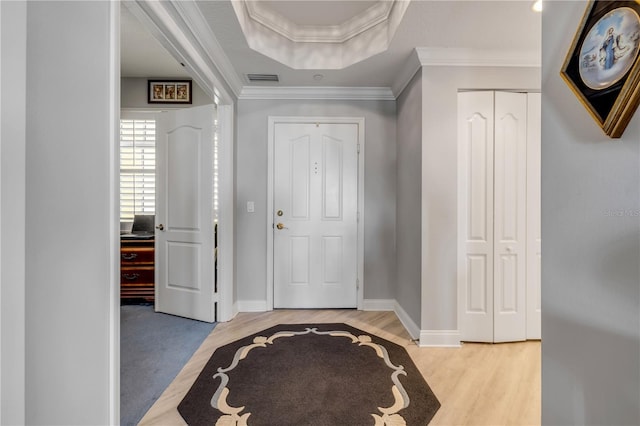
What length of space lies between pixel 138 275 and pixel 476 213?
11.8ft

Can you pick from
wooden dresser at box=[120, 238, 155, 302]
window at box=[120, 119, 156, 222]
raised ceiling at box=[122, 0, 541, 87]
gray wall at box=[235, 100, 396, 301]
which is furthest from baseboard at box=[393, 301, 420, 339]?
window at box=[120, 119, 156, 222]

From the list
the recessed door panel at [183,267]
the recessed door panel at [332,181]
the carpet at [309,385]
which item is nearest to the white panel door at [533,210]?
the carpet at [309,385]

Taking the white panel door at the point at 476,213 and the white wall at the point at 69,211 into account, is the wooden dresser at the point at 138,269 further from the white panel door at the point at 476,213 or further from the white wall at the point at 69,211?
the white panel door at the point at 476,213

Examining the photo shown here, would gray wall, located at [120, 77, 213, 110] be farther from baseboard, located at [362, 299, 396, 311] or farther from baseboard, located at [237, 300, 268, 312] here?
baseboard, located at [362, 299, 396, 311]

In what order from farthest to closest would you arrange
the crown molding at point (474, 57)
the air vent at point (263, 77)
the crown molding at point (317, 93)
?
the crown molding at point (317, 93)
the air vent at point (263, 77)
the crown molding at point (474, 57)

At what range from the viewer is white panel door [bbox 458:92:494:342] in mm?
2475

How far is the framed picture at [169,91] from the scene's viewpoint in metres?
3.65

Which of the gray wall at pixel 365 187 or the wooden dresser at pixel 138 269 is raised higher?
the gray wall at pixel 365 187

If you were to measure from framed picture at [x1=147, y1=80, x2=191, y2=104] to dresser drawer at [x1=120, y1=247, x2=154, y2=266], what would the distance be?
177 cm

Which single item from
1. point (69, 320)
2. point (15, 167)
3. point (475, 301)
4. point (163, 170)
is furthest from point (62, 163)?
point (475, 301)

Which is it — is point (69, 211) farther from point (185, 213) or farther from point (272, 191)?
point (272, 191)

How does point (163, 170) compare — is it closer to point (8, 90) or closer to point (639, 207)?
point (8, 90)

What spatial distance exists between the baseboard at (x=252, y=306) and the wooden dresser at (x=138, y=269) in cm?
111

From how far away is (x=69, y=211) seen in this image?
1103 mm
